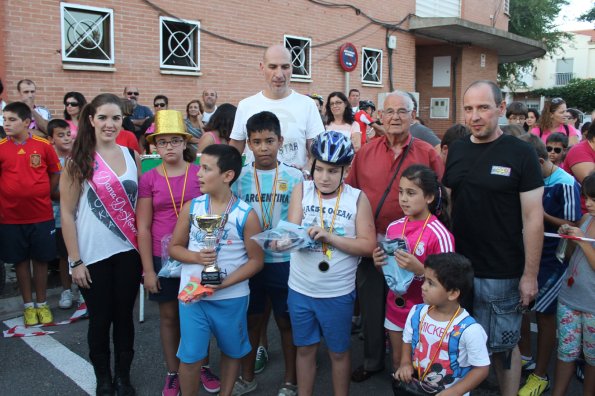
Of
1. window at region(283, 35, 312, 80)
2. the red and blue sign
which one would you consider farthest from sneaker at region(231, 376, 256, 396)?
the red and blue sign

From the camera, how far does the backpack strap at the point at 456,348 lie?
2787 mm

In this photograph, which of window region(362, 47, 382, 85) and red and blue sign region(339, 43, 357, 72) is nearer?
red and blue sign region(339, 43, 357, 72)

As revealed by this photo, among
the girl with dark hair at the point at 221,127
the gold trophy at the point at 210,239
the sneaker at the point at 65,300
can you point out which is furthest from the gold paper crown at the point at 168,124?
the sneaker at the point at 65,300

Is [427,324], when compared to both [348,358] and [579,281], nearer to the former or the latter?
[348,358]

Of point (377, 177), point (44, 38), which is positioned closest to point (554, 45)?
point (44, 38)

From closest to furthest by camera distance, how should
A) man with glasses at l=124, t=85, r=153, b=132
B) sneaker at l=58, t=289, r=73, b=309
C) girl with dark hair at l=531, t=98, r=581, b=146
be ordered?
sneaker at l=58, t=289, r=73, b=309
girl with dark hair at l=531, t=98, r=581, b=146
man with glasses at l=124, t=85, r=153, b=132

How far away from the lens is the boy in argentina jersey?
3.58 metres

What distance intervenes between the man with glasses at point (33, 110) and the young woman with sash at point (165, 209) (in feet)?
12.1

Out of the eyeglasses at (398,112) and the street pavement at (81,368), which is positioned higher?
the eyeglasses at (398,112)

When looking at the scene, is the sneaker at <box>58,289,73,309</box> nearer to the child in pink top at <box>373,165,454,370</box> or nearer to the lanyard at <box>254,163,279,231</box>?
the lanyard at <box>254,163,279,231</box>

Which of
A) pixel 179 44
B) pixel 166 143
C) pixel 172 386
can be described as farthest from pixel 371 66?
pixel 172 386

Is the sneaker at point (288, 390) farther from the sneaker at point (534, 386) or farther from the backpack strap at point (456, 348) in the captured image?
the sneaker at point (534, 386)

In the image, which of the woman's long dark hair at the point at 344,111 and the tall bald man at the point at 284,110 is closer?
the tall bald man at the point at 284,110

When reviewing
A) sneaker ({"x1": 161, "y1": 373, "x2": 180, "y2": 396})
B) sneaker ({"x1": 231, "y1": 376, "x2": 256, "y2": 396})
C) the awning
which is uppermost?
the awning
